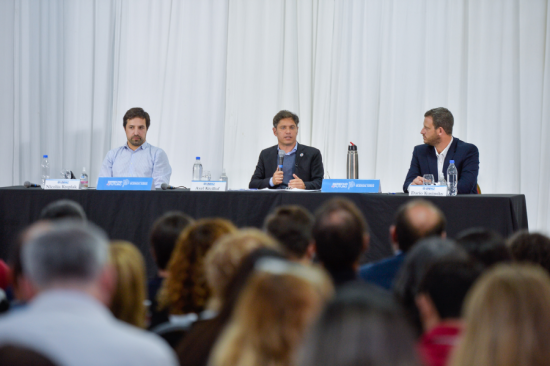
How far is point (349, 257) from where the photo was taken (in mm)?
1727

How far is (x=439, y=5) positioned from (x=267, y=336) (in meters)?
5.08

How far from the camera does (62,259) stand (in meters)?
1.00

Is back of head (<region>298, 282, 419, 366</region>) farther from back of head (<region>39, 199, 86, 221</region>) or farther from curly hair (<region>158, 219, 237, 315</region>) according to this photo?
back of head (<region>39, 199, 86, 221</region>)

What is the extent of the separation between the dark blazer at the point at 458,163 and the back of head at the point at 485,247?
2.13 metres

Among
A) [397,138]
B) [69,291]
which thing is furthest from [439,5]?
[69,291]

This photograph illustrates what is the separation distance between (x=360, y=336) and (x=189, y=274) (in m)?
1.01

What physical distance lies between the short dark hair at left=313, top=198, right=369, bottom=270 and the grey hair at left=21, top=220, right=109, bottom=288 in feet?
2.82

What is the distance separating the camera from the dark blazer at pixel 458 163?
3852 mm

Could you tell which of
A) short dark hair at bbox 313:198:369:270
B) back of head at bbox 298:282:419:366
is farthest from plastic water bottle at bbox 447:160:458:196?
back of head at bbox 298:282:419:366

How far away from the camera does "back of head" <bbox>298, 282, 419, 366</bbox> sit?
645 millimetres

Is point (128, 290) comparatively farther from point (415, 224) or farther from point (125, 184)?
point (125, 184)

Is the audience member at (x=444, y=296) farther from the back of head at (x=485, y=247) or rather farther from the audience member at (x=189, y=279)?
the audience member at (x=189, y=279)

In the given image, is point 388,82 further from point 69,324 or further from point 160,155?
point 69,324

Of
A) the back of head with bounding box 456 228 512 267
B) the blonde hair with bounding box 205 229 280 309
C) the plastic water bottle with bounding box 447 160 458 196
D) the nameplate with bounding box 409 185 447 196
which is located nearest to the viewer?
the blonde hair with bounding box 205 229 280 309
